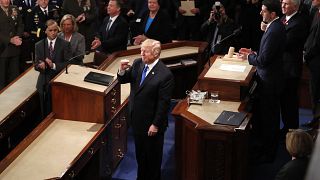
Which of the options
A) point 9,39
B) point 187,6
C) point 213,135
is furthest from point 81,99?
point 187,6

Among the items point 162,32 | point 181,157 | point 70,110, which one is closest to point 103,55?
point 162,32

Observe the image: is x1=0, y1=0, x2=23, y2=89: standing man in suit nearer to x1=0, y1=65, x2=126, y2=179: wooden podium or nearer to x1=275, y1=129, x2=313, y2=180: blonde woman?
x1=0, y1=65, x2=126, y2=179: wooden podium

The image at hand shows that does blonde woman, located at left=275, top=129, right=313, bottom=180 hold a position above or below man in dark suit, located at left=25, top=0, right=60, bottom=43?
below

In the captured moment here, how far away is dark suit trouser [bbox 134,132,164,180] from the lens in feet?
14.6

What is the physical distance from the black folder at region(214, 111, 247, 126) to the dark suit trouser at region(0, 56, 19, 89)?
3882 mm

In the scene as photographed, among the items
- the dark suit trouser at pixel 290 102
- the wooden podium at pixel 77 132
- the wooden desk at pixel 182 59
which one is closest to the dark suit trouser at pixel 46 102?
the wooden podium at pixel 77 132

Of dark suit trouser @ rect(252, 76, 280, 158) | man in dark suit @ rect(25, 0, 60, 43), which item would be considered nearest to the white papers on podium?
man in dark suit @ rect(25, 0, 60, 43)

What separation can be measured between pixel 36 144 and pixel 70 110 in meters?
0.55

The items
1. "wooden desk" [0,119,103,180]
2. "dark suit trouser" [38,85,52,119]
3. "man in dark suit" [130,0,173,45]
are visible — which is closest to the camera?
"wooden desk" [0,119,103,180]

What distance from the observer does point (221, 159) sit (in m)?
4.33

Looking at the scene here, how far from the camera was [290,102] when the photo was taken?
5770 mm

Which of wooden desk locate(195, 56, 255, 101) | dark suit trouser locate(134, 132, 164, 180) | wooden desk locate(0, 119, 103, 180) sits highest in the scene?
wooden desk locate(195, 56, 255, 101)

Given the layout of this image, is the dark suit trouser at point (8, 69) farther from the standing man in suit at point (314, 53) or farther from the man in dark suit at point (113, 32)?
the standing man in suit at point (314, 53)

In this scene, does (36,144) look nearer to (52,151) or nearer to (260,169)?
(52,151)
